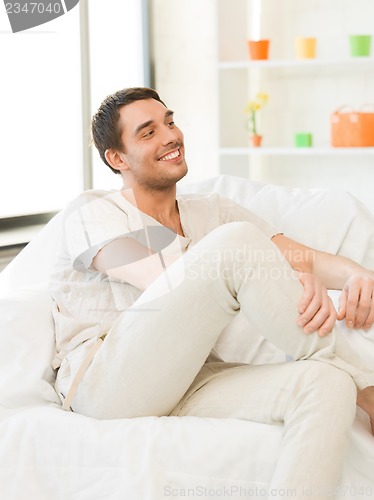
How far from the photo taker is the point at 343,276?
1.89m

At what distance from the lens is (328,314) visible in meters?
1.52

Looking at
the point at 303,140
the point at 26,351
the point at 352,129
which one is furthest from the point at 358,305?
the point at 303,140

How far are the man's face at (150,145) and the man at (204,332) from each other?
0.16 meters

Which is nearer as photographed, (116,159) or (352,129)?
(116,159)

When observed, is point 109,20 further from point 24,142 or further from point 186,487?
point 186,487

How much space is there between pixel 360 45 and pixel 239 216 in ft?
5.70

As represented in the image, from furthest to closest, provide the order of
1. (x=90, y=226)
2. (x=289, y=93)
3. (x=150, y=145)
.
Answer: (x=289, y=93), (x=150, y=145), (x=90, y=226)

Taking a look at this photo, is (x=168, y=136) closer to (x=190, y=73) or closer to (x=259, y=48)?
(x=259, y=48)

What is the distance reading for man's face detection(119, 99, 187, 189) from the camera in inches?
77.7

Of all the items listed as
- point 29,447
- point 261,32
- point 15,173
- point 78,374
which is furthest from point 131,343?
point 261,32

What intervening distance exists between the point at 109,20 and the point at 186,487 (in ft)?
9.49

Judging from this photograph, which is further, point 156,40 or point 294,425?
point 156,40

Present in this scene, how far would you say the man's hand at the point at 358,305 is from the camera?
65.6 inches

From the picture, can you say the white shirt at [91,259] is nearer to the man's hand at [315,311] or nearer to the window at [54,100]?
the man's hand at [315,311]
